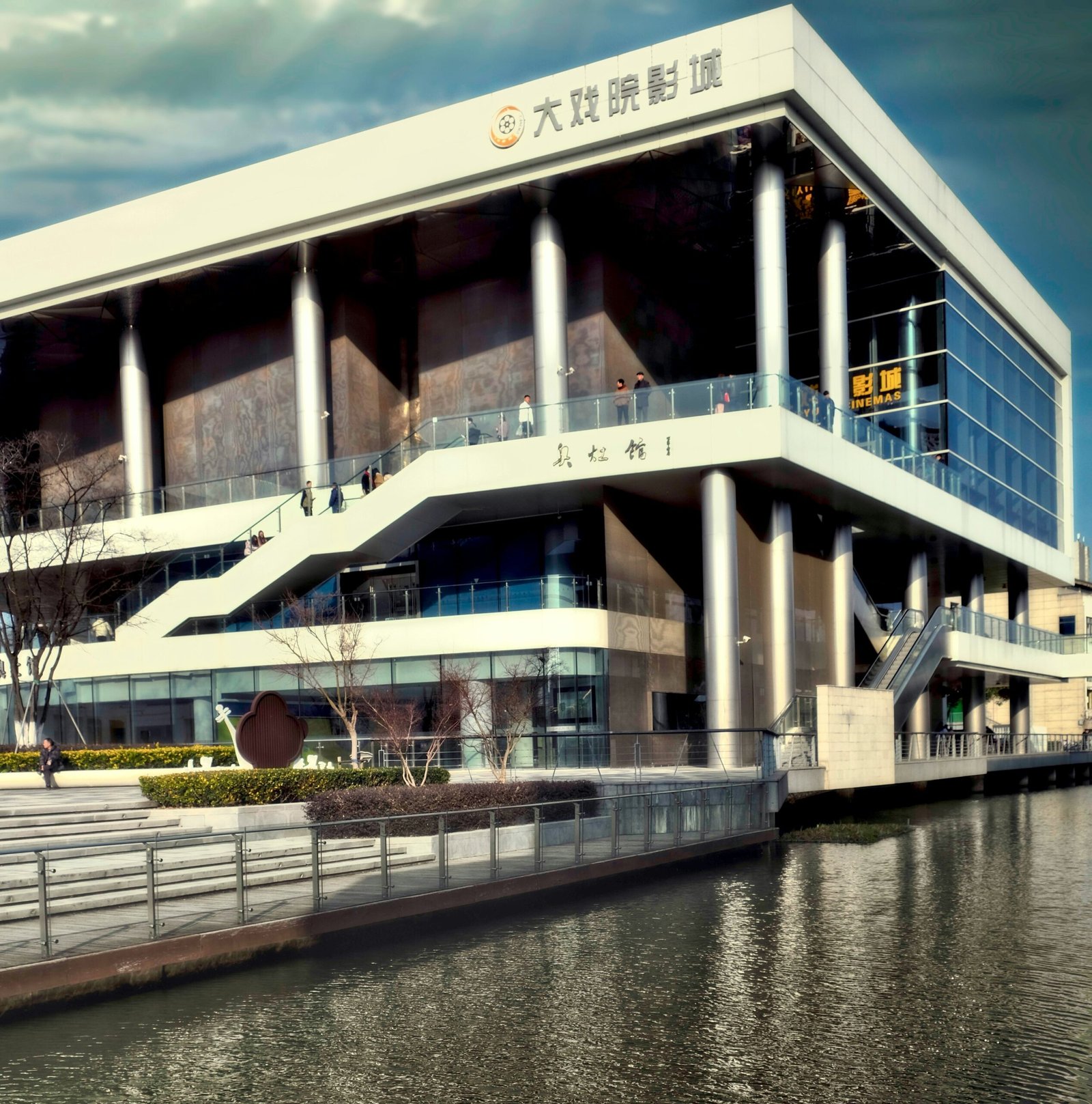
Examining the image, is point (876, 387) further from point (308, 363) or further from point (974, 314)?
point (308, 363)

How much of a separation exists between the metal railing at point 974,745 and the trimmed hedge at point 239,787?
20.7 m

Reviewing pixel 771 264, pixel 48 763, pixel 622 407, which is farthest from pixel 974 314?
pixel 48 763

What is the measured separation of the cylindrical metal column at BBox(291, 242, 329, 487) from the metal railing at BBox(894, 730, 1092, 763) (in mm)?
21201

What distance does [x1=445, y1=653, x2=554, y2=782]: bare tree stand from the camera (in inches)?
1409

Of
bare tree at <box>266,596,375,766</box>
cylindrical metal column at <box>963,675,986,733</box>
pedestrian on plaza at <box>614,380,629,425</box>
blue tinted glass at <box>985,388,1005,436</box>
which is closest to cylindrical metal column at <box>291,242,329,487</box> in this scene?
bare tree at <box>266,596,375,766</box>

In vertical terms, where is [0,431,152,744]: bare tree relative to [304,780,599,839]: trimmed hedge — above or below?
above

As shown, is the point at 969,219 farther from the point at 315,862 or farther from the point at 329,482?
the point at 315,862

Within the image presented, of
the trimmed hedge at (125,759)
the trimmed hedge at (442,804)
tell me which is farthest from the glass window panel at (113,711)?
the trimmed hedge at (442,804)

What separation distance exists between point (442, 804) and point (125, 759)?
40.4ft

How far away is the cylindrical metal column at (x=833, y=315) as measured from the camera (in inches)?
1706

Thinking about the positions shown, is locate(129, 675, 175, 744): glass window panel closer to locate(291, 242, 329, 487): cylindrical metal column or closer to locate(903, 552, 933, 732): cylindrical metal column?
locate(291, 242, 329, 487): cylindrical metal column

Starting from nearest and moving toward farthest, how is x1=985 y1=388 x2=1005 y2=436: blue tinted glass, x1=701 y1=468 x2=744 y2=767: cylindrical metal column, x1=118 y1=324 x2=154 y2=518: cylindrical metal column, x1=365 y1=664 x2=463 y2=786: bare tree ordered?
x1=365 y1=664 x2=463 y2=786: bare tree < x1=701 y1=468 x2=744 y2=767: cylindrical metal column < x1=118 y1=324 x2=154 y2=518: cylindrical metal column < x1=985 y1=388 x2=1005 y2=436: blue tinted glass

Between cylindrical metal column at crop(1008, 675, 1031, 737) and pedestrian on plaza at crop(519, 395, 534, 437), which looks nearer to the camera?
pedestrian on plaza at crop(519, 395, 534, 437)

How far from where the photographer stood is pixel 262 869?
1533 centimetres
